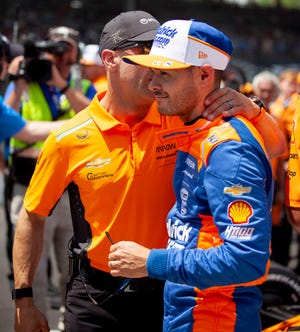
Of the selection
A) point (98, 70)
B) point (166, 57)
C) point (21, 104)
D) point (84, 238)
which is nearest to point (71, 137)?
point (84, 238)

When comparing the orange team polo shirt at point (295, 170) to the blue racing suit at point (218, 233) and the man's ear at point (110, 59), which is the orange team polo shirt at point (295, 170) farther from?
the man's ear at point (110, 59)

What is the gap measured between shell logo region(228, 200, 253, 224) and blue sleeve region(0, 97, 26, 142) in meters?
2.41

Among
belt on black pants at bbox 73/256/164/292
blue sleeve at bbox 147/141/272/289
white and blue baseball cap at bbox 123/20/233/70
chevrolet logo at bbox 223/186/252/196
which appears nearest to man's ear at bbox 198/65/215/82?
white and blue baseball cap at bbox 123/20/233/70

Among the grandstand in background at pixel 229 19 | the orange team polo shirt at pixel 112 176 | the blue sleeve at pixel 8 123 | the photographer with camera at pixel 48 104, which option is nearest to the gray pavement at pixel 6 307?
the photographer with camera at pixel 48 104

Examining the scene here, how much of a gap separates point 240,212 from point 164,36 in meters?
0.71

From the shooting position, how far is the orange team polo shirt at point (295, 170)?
3234 mm

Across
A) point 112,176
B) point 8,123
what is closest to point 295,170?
point 112,176

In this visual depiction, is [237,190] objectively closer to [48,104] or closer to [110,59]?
[110,59]

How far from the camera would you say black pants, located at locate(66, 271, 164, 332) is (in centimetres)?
326

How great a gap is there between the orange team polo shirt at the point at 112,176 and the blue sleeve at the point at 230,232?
651 mm

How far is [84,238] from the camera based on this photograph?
10.8 feet

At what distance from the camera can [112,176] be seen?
3168mm

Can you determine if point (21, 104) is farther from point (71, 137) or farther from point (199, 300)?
point (199, 300)

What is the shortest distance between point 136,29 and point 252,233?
116 centimetres
